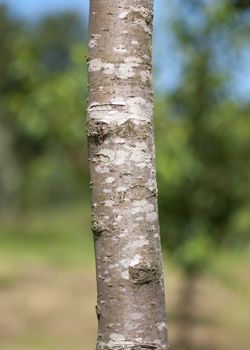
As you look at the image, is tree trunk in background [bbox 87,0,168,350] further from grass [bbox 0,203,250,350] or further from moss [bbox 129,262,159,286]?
grass [bbox 0,203,250,350]

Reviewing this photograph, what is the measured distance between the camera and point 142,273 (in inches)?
77.4

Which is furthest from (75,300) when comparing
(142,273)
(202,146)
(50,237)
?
(50,237)

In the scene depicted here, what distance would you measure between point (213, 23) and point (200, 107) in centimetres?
108

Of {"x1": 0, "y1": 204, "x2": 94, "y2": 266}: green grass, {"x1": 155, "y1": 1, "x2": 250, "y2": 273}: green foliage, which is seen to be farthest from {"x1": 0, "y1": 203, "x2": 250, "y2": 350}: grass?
{"x1": 155, "y1": 1, "x2": 250, "y2": 273}: green foliage

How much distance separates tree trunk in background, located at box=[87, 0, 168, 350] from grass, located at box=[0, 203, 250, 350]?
5132 mm

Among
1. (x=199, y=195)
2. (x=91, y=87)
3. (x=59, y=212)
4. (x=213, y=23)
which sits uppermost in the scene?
(x=59, y=212)

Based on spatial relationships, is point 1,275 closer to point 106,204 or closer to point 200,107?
point 200,107

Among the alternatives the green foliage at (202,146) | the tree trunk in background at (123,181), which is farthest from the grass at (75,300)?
the tree trunk in background at (123,181)

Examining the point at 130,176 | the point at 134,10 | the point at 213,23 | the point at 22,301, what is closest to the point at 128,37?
the point at 134,10

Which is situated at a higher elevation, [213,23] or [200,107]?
[213,23]

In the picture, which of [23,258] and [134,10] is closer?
[134,10]

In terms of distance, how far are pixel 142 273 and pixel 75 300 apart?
11.7m

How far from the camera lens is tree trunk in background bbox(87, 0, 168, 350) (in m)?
1.97

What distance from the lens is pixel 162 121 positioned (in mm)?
6633
